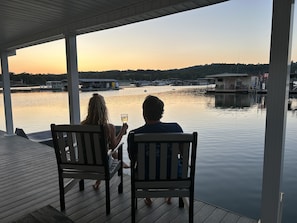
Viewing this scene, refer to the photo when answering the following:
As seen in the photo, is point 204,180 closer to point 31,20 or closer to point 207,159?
point 207,159

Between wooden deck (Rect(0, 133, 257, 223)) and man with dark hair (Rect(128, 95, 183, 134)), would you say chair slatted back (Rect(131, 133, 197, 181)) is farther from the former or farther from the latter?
wooden deck (Rect(0, 133, 257, 223))

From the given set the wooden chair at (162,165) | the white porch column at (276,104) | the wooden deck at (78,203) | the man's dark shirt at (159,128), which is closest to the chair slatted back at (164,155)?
the wooden chair at (162,165)

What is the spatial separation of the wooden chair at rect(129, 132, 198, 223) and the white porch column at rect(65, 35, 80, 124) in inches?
101

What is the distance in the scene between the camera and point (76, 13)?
314cm

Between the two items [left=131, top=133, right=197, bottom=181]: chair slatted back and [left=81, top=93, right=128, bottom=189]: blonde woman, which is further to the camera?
[left=81, top=93, right=128, bottom=189]: blonde woman

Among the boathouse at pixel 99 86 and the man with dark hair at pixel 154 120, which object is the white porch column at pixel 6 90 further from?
the boathouse at pixel 99 86

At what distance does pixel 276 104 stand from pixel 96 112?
1.61 metres

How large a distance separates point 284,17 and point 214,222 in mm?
1773

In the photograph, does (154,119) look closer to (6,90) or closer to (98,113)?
(98,113)

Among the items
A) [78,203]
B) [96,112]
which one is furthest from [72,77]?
[78,203]

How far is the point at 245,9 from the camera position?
888 cm

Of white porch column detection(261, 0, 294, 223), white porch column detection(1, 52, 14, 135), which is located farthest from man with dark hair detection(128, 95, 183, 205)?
white porch column detection(1, 52, 14, 135)

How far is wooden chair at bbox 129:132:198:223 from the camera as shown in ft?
5.45

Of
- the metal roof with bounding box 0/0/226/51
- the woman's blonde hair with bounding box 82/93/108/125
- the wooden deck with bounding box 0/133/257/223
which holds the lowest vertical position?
the wooden deck with bounding box 0/133/257/223
